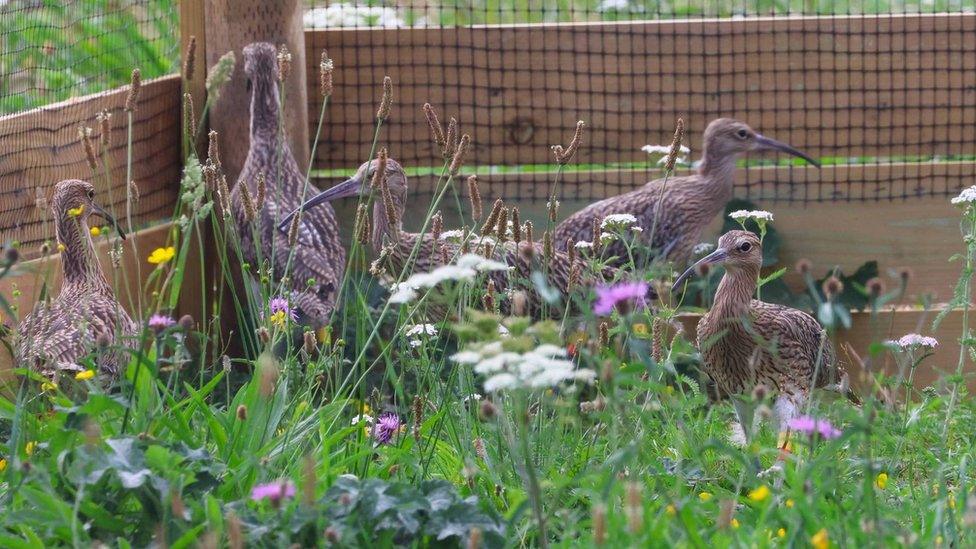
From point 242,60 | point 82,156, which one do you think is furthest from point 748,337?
point 82,156

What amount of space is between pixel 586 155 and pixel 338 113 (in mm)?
1144

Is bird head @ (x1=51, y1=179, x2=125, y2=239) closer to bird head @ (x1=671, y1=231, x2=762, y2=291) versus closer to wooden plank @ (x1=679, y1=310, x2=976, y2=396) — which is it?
bird head @ (x1=671, y1=231, x2=762, y2=291)

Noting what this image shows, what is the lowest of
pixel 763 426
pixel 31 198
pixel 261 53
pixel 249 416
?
pixel 763 426

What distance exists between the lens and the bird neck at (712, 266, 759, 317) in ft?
16.2

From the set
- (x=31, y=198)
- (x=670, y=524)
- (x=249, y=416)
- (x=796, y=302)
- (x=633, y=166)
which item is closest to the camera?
(x=670, y=524)

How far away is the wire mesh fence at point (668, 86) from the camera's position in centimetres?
633

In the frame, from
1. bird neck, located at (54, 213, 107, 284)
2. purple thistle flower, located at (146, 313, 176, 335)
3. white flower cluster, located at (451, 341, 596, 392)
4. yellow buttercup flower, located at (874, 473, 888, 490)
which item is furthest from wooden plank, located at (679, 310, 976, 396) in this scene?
white flower cluster, located at (451, 341, 596, 392)

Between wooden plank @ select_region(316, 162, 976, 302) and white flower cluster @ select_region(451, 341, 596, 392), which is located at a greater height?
white flower cluster @ select_region(451, 341, 596, 392)

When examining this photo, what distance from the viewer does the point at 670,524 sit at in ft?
9.51

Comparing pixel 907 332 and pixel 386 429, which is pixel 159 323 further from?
pixel 907 332

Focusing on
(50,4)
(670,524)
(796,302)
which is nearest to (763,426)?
(670,524)

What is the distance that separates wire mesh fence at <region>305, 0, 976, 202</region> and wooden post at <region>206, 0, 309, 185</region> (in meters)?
0.27

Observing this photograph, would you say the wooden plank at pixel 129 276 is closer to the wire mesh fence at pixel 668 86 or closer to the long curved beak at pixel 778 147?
the wire mesh fence at pixel 668 86

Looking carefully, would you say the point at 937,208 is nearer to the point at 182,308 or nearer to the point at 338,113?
the point at 338,113
